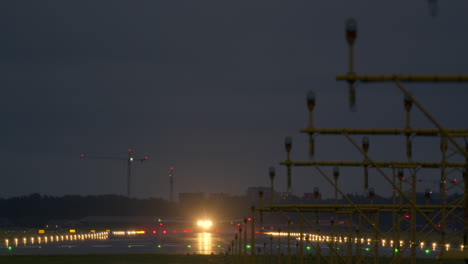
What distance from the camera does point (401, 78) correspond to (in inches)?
986

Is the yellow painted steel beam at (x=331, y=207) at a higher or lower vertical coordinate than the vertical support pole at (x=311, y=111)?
lower

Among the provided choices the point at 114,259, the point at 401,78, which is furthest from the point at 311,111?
the point at 114,259

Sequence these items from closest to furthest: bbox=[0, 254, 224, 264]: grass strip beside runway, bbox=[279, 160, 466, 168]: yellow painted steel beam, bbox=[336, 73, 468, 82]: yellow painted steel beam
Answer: bbox=[336, 73, 468, 82]: yellow painted steel beam → bbox=[279, 160, 466, 168]: yellow painted steel beam → bbox=[0, 254, 224, 264]: grass strip beside runway

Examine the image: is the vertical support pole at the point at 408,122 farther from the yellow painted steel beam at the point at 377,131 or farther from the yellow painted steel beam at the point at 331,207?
the yellow painted steel beam at the point at 331,207

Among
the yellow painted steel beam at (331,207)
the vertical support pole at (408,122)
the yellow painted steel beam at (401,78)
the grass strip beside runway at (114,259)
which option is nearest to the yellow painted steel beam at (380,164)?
the yellow painted steel beam at (331,207)

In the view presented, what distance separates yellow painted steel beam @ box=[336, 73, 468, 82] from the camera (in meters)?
24.0

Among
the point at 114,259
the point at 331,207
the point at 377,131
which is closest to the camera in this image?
the point at 377,131

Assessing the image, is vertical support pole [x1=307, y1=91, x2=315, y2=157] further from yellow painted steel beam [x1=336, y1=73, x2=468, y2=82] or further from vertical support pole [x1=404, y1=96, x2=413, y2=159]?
yellow painted steel beam [x1=336, y1=73, x2=468, y2=82]

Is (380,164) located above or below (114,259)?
above

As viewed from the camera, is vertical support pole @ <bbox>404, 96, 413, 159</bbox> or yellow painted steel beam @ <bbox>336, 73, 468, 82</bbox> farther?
vertical support pole @ <bbox>404, 96, 413, 159</bbox>

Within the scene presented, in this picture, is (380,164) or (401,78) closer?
(401,78)

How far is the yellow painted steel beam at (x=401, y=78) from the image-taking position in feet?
78.7

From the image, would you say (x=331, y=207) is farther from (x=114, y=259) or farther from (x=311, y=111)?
(x=114, y=259)

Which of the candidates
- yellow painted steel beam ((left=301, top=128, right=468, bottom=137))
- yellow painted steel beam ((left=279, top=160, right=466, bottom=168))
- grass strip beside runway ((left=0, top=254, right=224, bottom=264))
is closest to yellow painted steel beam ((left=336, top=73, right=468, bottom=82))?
yellow painted steel beam ((left=301, top=128, right=468, bottom=137))
